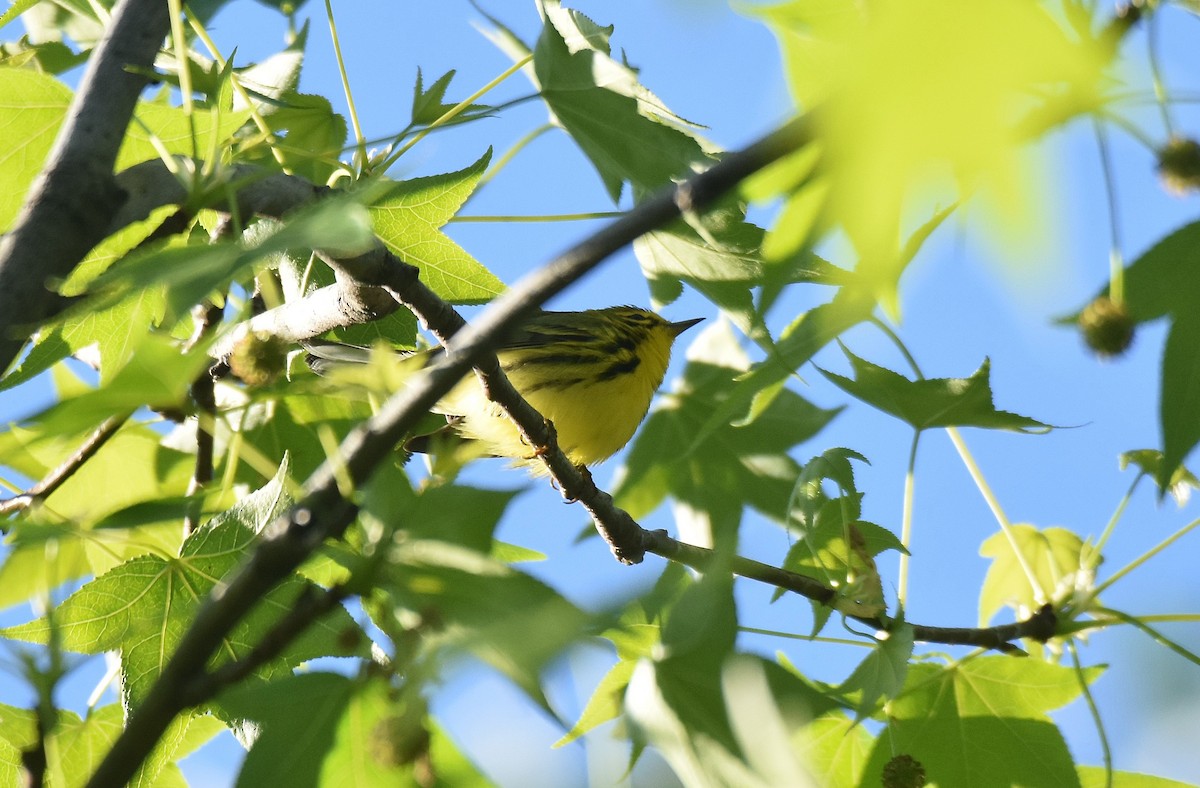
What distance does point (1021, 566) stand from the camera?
6.22 feet

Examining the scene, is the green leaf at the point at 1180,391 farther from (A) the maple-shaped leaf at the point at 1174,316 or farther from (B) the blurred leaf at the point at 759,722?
(B) the blurred leaf at the point at 759,722

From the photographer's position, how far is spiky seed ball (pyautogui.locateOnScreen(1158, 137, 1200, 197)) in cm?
106

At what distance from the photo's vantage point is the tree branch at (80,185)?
1.22 metres

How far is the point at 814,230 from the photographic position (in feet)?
1.62

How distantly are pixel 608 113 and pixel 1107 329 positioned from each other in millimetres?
818

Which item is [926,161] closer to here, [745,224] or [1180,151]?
[1180,151]

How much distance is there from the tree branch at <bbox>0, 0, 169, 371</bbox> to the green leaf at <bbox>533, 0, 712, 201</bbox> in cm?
55

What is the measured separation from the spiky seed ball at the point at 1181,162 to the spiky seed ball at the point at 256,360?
0.88 m

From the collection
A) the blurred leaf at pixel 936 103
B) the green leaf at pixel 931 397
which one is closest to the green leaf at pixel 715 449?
the green leaf at pixel 931 397

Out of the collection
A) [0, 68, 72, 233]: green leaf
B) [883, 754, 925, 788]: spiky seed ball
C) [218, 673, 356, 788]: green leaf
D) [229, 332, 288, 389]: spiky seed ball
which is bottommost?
[218, 673, 356, 788]: green leaf

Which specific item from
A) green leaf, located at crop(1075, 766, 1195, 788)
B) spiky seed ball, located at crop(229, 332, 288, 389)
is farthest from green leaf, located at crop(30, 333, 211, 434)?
green leaf, located at crop(1075, 766, 1195, 788)

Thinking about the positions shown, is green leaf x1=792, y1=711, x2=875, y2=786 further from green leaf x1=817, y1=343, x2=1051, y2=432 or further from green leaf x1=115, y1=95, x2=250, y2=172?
green leaf x1=115, y1=95, x2=250, y2=172

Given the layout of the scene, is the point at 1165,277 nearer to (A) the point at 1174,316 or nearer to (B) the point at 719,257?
(A) the point at 1174,316

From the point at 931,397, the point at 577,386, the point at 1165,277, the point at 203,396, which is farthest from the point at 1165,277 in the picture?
the point at 577,386
